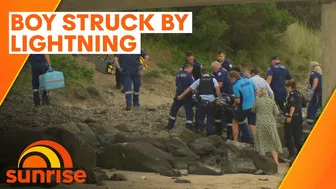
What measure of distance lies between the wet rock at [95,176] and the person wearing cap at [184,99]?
35.8 inches

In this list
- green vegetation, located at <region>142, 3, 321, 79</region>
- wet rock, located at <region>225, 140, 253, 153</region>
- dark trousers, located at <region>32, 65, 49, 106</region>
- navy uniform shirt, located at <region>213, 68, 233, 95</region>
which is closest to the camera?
dark trousers, located at <region>32, 65, 49, 106</region>

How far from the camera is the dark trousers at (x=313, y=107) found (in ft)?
26.1

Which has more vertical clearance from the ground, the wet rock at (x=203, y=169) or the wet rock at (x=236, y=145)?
the wet rock at (x=236, y=145)

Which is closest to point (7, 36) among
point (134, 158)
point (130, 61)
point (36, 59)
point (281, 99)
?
point (36, 59)

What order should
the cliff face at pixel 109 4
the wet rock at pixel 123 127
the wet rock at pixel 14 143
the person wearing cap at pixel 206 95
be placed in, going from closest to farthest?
the cliff face at pixel 109 4
the wet rock at pixel 14 143
the person wearing cap at pixel 206 95
the wet rock at pixel 123 127

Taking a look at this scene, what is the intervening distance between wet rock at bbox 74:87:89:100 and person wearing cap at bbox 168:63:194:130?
0.92 meters

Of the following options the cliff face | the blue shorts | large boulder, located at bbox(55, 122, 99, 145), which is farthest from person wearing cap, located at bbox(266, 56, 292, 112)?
large boulder, located at bbox(55, 122, 99, 145)

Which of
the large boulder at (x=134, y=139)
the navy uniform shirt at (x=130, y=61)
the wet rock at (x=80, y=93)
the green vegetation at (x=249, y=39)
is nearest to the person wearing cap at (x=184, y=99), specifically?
the green vegetation at (x=249, y=39)

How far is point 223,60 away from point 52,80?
1.75 meters

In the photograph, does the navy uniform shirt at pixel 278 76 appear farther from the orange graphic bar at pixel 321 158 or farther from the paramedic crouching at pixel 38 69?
the paramedic crouching at pixel 38 69

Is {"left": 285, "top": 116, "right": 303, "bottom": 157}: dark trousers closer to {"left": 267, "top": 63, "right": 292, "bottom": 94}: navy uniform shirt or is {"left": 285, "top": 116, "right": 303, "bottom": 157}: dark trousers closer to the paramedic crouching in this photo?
{"left": 267, "top": 63, "right": 292, "bottom": 94}: navy uniform shirt

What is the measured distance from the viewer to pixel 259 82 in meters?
8.32

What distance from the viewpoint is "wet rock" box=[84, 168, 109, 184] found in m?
7.96

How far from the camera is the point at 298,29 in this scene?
27.1 ft
